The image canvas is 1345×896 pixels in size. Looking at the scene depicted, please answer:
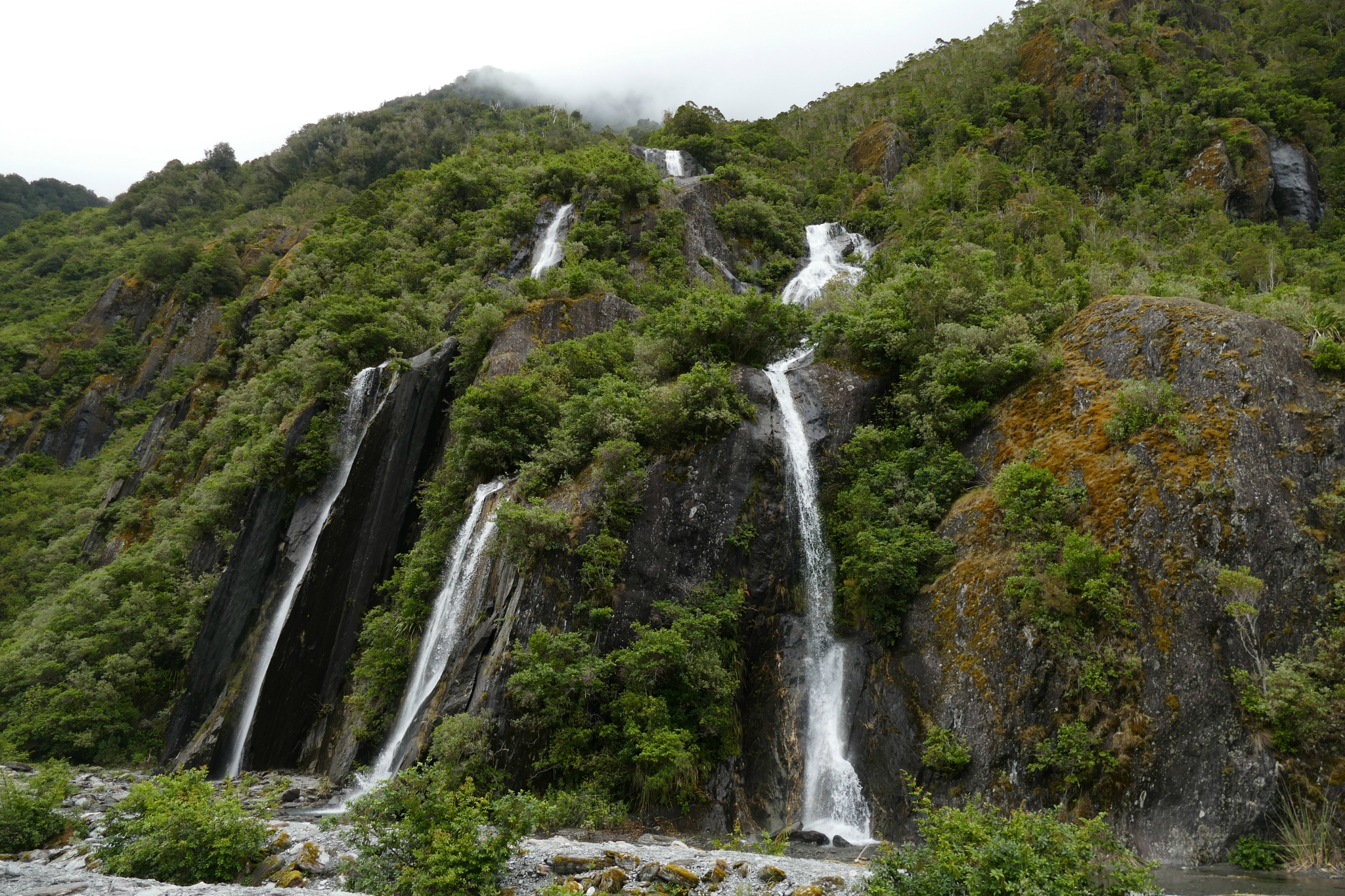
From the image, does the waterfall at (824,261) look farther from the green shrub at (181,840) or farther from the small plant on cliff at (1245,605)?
the green shrub at (181,840)

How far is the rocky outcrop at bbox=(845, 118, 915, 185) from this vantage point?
140 feet

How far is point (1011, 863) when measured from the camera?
5.47m

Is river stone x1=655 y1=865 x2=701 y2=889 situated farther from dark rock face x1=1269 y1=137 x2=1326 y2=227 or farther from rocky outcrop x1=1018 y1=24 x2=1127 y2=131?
rocky outcrop x1=1018 y1=24 x2=1127 y2=131

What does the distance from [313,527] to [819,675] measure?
63.8 feet

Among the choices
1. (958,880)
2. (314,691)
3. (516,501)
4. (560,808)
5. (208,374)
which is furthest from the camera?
(208,374)

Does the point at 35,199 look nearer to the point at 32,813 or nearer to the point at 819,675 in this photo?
the point at 32,813

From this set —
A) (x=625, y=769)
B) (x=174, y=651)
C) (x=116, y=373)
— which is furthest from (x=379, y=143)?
(x=625, y=769)

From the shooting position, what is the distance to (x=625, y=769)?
12.5 metres

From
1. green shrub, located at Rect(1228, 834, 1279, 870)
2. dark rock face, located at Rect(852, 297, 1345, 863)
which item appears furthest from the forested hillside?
green shrub, located at Rect(1228, 834, 1279, 870)

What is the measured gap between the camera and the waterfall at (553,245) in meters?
31.3

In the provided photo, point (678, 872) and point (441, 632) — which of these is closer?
point (678, 872)

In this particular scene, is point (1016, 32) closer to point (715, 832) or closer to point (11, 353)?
point (715, 832)

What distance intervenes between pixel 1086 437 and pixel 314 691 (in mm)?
22956

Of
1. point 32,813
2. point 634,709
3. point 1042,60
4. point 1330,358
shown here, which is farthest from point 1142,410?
point 1042,60
